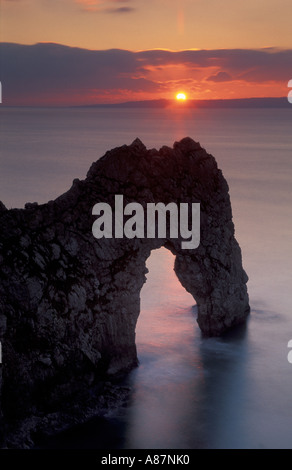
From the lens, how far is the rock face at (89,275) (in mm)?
25297

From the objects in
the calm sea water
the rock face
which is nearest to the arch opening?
the calm sea water

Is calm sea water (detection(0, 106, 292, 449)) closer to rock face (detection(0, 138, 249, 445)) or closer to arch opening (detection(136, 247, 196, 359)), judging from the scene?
arch opening (detection(136, 247, 196, 359))

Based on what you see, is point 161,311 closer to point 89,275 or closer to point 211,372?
point 211,372

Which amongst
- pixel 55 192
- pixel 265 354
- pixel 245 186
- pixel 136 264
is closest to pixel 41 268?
pixel 136 264

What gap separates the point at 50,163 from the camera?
4053 inches

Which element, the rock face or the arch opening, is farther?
the arch opening

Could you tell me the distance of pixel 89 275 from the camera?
28.0m

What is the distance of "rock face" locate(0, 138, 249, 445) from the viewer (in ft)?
83.0

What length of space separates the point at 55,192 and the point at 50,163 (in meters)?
26.4

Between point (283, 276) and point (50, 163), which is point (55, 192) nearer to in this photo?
point (50, 163)

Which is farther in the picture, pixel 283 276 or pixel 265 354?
pixel 283 276

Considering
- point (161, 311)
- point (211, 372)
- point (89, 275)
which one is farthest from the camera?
point (161, 311)

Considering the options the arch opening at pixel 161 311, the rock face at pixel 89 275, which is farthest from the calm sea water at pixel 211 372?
the rock face at pixel 89 275

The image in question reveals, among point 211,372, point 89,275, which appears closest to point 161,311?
point 211,372
